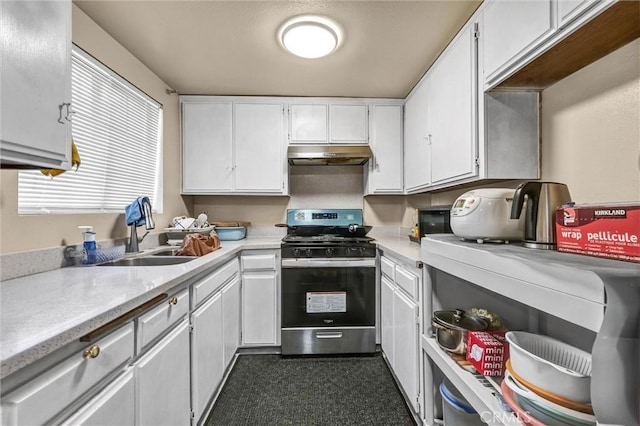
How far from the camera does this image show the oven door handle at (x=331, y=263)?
244 centimetres

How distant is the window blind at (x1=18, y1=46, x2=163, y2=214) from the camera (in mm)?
1493

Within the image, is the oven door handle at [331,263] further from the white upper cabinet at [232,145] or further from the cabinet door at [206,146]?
the cabinet door at [206,146]

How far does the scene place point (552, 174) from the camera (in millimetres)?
1440

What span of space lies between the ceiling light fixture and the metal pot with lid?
1.73m

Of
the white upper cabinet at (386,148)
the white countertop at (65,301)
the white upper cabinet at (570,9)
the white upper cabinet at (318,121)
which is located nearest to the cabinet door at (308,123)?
the white upper cabinet at (318,121)

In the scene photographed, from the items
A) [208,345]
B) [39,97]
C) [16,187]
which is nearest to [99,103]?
[16,187]

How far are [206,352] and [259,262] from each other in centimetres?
93

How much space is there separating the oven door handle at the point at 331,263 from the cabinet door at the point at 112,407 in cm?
156

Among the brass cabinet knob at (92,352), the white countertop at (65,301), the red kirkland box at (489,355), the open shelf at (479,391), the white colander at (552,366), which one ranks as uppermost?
the white countertop at (65,301)

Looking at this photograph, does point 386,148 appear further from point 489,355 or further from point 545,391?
point 545,391

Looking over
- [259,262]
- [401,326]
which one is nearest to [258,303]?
[259,262]

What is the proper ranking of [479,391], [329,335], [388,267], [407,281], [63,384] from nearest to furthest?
[63,384] < [479,391] < [407,281] < [388,267] < [329,335]

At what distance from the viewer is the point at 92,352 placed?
771 millimetres

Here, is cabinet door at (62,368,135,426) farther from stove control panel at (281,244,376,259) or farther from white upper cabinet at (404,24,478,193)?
white upper cabinet at (404,24,478,193)
